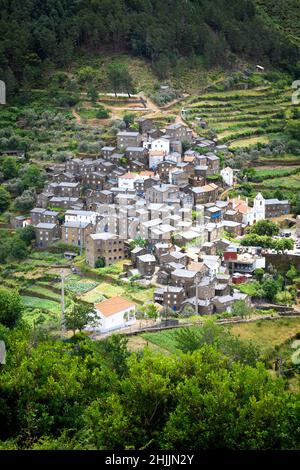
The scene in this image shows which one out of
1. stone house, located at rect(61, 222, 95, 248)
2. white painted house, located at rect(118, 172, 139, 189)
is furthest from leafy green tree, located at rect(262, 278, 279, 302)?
white painted house, located at rect(118, 172, 139, 189)

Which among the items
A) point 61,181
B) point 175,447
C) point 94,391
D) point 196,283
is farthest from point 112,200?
point 175,447

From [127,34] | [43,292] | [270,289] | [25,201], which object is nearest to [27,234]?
[25,201]

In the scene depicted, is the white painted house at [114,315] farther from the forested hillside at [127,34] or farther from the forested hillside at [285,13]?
the forested hillside at [285,13]

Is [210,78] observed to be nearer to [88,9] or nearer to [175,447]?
[88,9]

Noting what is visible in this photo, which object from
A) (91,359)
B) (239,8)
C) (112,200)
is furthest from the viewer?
(239,8)

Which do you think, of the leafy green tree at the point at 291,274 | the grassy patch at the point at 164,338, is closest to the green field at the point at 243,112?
the leafy green tree at the point at 291,274

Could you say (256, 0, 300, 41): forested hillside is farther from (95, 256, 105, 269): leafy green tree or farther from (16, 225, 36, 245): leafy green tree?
(95, 256, 105, 269): leafy green tree
